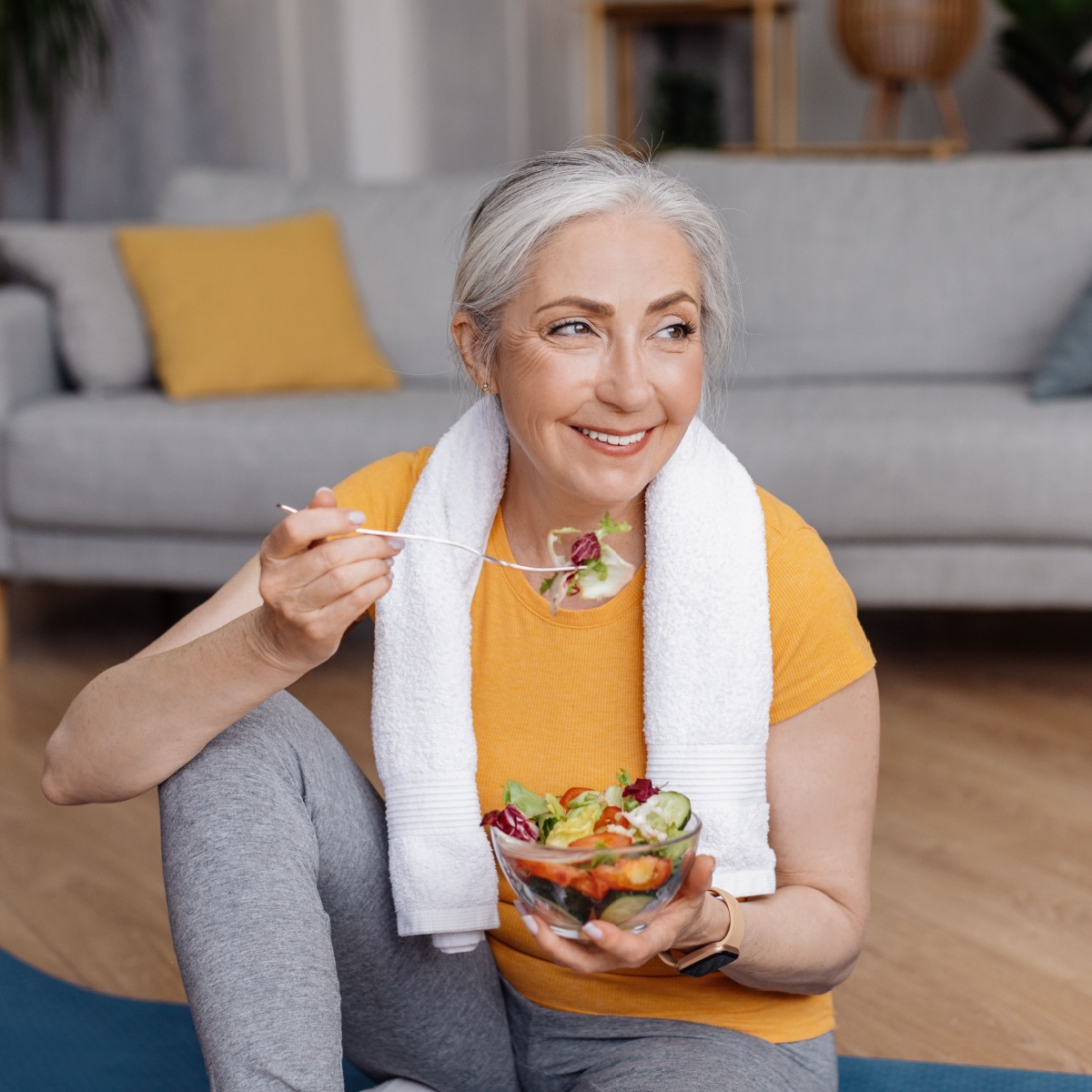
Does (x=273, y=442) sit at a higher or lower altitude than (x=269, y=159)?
lower

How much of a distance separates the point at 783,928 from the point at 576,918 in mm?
243

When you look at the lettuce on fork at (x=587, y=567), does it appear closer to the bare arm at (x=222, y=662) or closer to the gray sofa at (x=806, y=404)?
the bare arm at (x=222, y=662)

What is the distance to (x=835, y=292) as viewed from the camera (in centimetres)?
309

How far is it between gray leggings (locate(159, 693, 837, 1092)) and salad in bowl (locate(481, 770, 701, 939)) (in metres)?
0.20

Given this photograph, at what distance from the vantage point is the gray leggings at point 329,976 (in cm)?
100

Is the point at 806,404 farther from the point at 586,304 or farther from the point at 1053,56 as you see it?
the point at 1053,56

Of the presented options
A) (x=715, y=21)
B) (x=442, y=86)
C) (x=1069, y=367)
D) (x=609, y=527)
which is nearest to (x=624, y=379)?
(x=609, y=527)

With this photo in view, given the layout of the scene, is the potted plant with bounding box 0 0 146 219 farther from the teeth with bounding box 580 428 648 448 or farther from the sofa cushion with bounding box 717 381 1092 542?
the teeth with bounding box 580 428 648 448

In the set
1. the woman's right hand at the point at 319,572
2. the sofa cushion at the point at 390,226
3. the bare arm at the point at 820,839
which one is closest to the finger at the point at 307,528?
the woman's right hand at the point at 319,572

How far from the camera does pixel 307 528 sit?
952mm

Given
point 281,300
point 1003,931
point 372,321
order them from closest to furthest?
1. point 1003,931
2. point 281,300
3. point 372,321

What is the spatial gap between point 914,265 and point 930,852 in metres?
1.48

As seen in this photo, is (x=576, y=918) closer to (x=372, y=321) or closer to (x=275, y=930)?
(x=275, y=930)

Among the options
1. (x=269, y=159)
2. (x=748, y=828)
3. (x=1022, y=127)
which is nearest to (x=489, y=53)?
(x=269, y=159)
